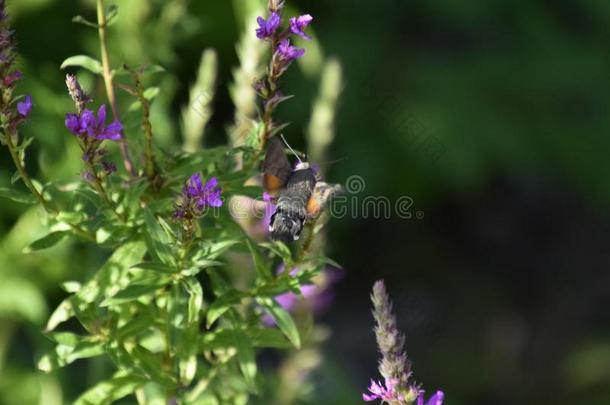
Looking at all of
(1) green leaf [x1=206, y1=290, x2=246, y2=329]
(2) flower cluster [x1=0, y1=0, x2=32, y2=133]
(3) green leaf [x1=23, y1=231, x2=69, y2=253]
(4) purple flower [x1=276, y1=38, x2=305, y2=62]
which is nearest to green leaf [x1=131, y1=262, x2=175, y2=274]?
(1) green leaf [x1=206, y1=290, x2=246, y2=329]

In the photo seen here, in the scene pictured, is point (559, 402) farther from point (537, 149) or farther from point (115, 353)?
point (115, 353)

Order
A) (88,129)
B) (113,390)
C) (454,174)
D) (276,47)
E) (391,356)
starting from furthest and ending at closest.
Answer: (454,174)
(113,390)
(276,47)
(88,129)
(391,356)

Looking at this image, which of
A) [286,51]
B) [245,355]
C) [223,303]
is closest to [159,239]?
[223,303]

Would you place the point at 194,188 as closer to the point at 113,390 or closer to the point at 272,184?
the point at 272,184

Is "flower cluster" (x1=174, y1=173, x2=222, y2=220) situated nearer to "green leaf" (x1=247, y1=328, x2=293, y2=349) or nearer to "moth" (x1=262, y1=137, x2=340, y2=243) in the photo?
"moth" (x1=262, y1=137, x2=340, y2=243)

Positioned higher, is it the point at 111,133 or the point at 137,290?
the point at 111,133

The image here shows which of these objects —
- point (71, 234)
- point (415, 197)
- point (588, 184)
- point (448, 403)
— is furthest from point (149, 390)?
point (588, 184)

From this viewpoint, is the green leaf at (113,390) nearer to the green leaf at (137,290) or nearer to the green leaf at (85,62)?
the green leaf at (137,290)
